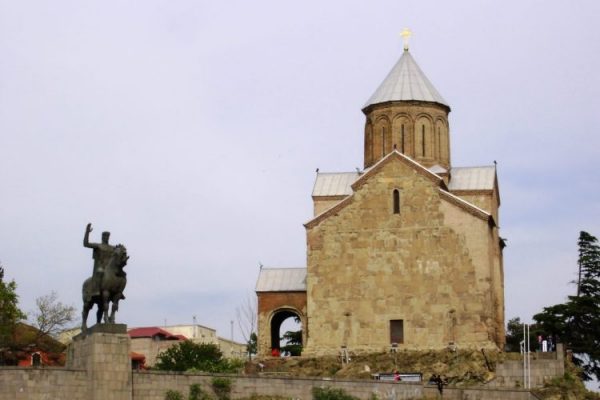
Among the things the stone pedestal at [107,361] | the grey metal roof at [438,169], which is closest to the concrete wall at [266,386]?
the stone pedestal at [107,361]

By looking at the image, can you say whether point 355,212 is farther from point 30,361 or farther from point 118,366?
point 118,366

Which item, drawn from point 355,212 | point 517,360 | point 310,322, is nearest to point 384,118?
point 355,212

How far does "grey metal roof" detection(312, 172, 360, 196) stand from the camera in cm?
5450

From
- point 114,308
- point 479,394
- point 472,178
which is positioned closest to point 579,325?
point 472,178

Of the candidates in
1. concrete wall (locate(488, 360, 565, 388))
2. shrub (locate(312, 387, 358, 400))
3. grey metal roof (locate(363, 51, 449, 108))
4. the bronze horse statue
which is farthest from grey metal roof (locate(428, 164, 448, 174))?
the bronze horse statue

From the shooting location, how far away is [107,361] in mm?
33219

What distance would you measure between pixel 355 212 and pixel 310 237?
1852 mm

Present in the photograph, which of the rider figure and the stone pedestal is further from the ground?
the rider figure

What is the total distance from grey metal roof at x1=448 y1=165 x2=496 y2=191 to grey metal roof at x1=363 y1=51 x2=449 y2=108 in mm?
2742

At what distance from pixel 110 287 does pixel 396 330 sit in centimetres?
1714

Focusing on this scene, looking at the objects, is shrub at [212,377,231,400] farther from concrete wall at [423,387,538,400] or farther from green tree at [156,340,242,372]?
green tree at [156,340,242,372]

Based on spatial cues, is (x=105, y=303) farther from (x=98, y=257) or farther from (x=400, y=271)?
(x=400, y=271)

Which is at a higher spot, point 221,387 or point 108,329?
point 108,329

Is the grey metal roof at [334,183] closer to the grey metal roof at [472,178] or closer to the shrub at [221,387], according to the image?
the grey metal roof at [472,178]
